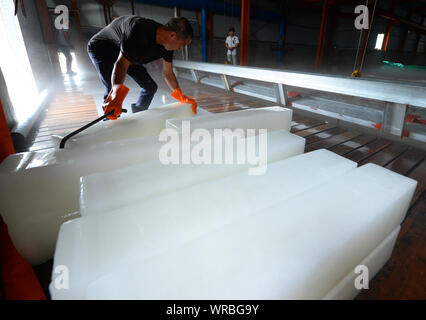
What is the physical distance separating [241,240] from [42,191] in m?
0.79

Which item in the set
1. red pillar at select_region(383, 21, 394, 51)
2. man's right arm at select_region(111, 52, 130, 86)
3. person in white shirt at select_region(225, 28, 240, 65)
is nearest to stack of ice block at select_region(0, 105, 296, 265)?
man's right arm at select_region(111, 52, 130, 86)

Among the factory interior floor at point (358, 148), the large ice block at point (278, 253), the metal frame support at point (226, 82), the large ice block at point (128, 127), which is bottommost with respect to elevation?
the factory interior floor at point (358, 148)

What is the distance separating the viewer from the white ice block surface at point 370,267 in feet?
1.99

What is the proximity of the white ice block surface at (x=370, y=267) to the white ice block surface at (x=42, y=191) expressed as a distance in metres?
0.92

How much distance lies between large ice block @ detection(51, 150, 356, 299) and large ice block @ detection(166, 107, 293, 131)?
2.05 ft

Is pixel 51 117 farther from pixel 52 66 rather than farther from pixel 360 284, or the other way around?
pixel 52 66

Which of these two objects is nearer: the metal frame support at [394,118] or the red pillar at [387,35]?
the metal frame support at [394,118]

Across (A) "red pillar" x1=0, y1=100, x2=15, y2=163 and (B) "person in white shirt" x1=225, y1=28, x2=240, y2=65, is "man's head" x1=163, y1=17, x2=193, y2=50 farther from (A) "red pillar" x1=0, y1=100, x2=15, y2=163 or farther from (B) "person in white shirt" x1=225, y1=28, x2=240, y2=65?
(B) "person in white shirt" x1=225, y1=28, x2=240, y2=65

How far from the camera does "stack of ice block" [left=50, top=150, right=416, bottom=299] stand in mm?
452

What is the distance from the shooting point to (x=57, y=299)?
453 mm

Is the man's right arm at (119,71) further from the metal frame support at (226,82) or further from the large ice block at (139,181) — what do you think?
the metal frame support at (226,82)

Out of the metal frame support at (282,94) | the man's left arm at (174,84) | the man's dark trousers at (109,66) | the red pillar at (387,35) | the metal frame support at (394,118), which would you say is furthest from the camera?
the red pillar at (387,35)

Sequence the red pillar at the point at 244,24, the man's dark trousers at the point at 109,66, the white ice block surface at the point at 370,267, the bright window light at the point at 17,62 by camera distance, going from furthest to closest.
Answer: the red pillar at the point at 244,24 → the bright window light at the point at 17,62 → the man's dark trousers at the point at 109,66 → the white ice block surface at the point at 370,267

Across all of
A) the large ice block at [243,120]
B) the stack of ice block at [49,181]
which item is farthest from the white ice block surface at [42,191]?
the large ice block at [243,120]
